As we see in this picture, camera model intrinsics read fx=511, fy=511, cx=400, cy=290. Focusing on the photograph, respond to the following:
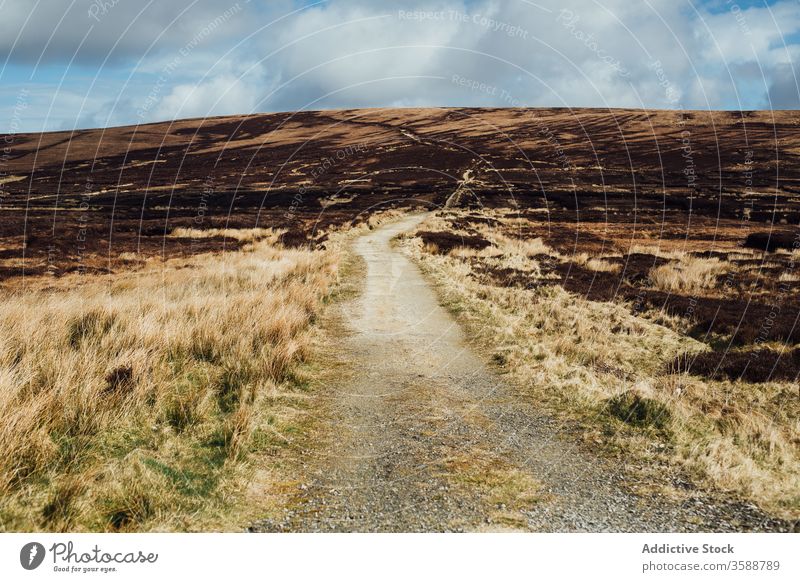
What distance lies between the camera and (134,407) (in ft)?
19.0

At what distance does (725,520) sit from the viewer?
447 cm

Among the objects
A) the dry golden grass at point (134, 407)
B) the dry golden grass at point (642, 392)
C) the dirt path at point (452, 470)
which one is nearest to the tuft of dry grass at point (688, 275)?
the dry golden grass at point (642, 392)

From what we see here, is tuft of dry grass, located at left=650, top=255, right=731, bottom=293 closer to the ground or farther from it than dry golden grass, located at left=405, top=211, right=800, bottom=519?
farther from it

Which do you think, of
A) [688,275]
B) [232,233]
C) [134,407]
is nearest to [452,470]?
[134,407]

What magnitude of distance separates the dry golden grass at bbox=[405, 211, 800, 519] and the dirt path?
1.92ft

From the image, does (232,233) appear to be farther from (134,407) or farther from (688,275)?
(134,407)

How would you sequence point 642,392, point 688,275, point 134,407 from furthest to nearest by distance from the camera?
point 688,275 → point 642,392 → point 134,407

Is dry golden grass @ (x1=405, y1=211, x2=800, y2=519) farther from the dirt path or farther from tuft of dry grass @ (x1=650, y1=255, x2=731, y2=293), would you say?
tuft of dry grass @ (x1=650, y1=255, x2=731, y2=293)

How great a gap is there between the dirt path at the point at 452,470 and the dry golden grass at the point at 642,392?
1.92 feet

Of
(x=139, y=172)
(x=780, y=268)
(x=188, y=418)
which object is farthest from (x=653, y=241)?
(x=139, y=172)

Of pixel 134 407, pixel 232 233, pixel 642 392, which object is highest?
pixel 232 233

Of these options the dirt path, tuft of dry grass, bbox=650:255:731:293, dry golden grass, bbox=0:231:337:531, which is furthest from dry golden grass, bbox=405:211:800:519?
tuft of dry grass, bbox=650:255:731:293

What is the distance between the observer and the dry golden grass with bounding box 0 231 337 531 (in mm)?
4090

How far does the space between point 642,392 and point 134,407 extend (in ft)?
21.9
